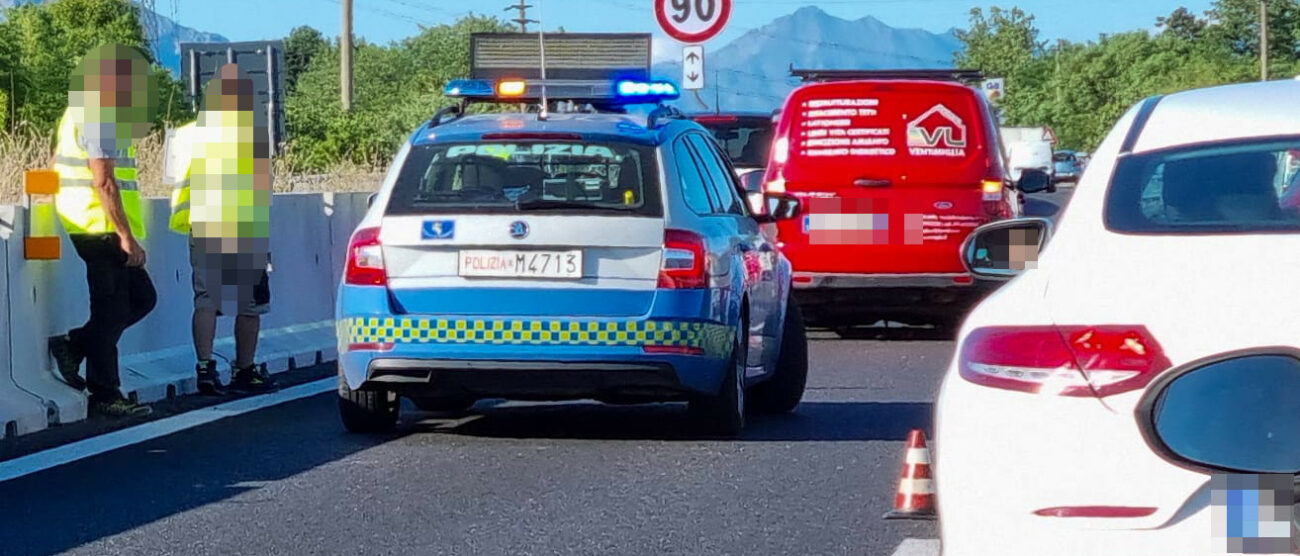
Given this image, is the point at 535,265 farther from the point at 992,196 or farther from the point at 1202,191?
the point at 992,196

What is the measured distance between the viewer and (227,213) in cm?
1269

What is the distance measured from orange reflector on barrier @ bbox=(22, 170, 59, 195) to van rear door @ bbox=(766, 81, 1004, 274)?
20.8 feet

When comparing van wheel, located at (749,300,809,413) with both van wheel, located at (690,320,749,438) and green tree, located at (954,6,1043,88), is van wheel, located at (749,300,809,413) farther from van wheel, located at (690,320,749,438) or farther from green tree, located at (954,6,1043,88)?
green tree, located at (954,6,1043,88)

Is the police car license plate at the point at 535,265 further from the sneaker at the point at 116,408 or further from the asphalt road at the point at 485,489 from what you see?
the sneaker at the point at 116,408

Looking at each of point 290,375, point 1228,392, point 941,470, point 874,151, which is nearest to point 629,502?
point 941,470

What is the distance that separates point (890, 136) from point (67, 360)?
6.60 m

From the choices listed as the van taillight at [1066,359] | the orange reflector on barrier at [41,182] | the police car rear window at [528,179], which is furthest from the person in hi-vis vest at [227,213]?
the van taillight at [1066,359]

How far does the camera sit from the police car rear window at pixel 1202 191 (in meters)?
4.73

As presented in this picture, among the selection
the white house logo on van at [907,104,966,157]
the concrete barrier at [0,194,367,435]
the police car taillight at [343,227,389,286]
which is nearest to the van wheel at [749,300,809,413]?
the police car taillight at [343,227,389,286]

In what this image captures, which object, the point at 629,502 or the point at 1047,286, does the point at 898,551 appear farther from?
the point at 1047,286

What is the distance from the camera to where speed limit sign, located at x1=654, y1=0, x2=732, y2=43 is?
2064cm

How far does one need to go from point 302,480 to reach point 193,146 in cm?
407

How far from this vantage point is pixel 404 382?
32.4ft

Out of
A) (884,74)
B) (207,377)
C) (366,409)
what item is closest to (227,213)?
(207,377)
